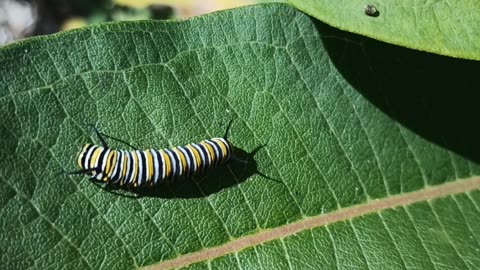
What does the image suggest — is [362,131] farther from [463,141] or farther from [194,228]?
[194,228]

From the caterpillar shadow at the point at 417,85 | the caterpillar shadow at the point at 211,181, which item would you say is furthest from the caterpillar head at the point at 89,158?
the caterpillar shadow at the point at 417,85

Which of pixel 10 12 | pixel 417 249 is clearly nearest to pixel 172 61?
pixel 417 249

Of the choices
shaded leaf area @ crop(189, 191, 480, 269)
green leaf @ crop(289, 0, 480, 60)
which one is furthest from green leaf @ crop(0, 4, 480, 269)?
green leaf @ crop(289, 0, 480, 60)

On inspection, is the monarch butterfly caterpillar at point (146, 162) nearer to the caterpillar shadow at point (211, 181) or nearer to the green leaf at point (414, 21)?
the caterpillar shadow at point (211, 181)

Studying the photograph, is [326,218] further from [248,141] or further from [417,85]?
[417,85]

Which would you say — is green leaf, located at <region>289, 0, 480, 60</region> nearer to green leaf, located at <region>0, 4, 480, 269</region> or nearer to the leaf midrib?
green leaf, located at <region>0, 4, 480, 269</region>
